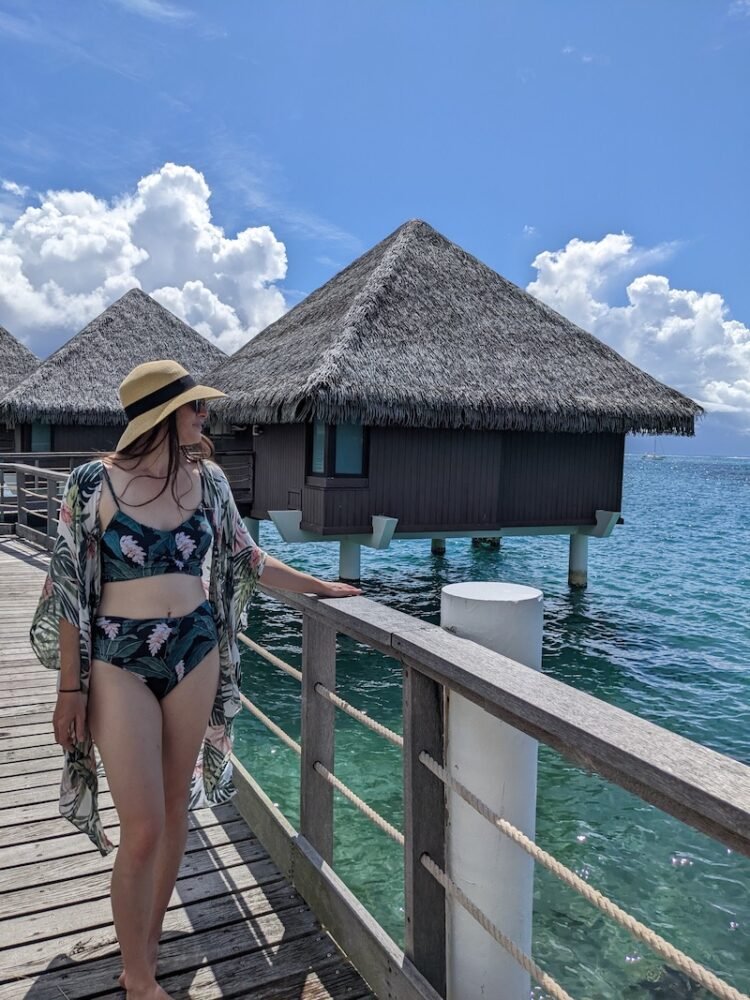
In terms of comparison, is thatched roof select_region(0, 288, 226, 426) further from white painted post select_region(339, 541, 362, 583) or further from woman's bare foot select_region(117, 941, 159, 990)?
woman's bare foot select_region(117, 941, 159, 990)

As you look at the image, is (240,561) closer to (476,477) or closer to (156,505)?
(156,505)

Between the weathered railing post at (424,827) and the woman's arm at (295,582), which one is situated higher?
the woman's arm at (295,582)

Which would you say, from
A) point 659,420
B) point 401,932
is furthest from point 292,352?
point 401,932

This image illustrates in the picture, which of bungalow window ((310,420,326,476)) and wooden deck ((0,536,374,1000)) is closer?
wooden deck ((0,536,374,1000))

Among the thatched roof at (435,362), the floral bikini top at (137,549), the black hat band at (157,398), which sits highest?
the thatched roof at (435,362)

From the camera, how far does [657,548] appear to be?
25734 millimetres

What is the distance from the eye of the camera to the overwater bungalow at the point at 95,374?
17562 mm

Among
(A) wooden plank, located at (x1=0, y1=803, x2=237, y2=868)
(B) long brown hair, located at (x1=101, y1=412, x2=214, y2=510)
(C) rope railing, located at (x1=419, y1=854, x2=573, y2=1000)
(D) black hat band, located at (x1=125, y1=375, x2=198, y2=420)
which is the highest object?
(D) black hat band, located at (x1=125, y1=375, x2=198, y2=420)

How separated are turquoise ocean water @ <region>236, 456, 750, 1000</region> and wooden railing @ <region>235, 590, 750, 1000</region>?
233 centimetres

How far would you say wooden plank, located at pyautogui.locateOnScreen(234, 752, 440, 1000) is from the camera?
6.21 ft

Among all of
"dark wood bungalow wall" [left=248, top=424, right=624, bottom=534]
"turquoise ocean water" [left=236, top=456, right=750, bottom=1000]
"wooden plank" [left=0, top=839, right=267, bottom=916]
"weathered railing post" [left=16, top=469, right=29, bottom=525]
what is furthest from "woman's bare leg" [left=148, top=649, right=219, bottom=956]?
"dark wood bungalow wall" [left=248, top=424, right=624, bottom=534]

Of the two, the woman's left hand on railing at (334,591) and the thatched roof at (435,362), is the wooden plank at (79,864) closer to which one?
the woman's left hand on railing at (334,591)

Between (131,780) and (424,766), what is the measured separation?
2.18 ft

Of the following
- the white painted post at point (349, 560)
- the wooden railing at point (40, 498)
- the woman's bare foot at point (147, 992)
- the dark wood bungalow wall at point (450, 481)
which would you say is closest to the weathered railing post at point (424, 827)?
the woman's bare foot at point (147, 992)
